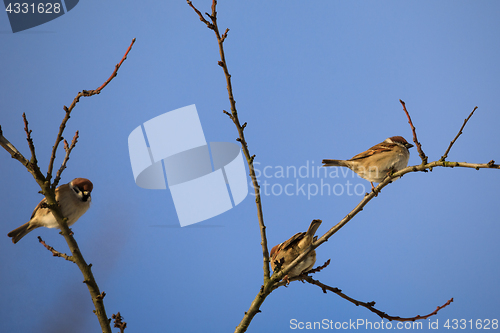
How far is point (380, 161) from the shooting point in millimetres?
1439

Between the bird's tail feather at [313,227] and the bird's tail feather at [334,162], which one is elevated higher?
the bird's tail feather at [334,162]

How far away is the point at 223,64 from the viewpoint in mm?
856

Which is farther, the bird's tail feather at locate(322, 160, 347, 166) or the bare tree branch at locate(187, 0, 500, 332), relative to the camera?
the bird's tail feather at locate(322, 160, 347, 166)

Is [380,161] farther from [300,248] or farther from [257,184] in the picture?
[257,184]

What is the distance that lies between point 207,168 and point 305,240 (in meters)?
1.11

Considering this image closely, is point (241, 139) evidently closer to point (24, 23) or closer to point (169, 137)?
point (169, 137)

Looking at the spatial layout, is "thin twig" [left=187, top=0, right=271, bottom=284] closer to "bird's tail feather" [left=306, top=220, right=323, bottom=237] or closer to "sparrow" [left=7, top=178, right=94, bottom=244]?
"bird's tail feather" [left=306, top=220, right=323, bottom=237]

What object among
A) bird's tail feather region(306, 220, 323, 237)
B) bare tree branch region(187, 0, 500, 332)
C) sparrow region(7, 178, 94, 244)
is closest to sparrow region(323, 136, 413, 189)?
bird's tail feather region(306, 220, 323, 237)

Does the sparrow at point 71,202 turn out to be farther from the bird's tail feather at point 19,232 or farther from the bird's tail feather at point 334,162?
the bird's tail feather at point 334,162

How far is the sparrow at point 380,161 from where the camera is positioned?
1.43 meters

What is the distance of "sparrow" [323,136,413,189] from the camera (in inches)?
56.4

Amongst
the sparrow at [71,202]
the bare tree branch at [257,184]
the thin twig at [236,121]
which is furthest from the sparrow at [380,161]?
the sparrow at [71,202]

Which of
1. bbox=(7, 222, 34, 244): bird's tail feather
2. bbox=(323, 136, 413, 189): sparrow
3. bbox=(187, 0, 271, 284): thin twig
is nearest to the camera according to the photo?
bbox=(187, 0, 271, 284): thin twig

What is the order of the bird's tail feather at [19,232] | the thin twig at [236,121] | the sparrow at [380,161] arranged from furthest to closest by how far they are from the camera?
1. the sparrow at [380,161]
2. the bird's tail feather at [19,232]
3. the thin twig at [236,121]
